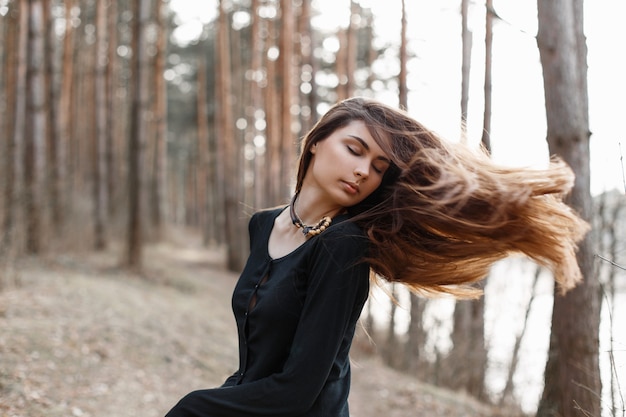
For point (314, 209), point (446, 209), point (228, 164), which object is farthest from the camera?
point (228, 164)

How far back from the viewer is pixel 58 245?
1221 cm

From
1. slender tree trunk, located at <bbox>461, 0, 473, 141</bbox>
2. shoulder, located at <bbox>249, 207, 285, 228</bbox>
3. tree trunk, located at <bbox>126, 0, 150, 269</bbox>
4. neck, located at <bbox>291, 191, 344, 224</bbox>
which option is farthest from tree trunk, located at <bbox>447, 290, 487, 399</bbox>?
neck, located at <bbox>291, 191, 344, 224</bbox>

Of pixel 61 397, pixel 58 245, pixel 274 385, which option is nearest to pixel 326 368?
pixel 274 385

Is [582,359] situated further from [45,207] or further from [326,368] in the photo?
[45,207]

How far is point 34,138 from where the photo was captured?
35.4 feet

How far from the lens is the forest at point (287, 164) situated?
3.96m

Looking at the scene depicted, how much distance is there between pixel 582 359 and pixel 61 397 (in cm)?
399

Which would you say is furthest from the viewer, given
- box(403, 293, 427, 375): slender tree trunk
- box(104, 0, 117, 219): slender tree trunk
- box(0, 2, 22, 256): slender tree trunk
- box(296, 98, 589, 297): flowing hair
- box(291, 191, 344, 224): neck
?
box(104, 0, 117, 219): slender tree trunk

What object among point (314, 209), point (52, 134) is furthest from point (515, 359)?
point (52, 134)

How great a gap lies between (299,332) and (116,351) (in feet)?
17.6

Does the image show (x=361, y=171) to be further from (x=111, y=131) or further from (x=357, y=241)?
(x=111, y=131)

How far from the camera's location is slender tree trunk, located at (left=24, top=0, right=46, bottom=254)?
10.4 meters

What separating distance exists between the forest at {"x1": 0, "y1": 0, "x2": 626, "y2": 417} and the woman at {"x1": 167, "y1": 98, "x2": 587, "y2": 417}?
1.04ft

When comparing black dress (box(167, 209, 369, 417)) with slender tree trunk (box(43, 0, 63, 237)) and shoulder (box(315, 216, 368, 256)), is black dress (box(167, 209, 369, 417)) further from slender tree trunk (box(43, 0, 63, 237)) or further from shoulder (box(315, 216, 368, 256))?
slender tree trunk (box(43, 0, 63, 237))
